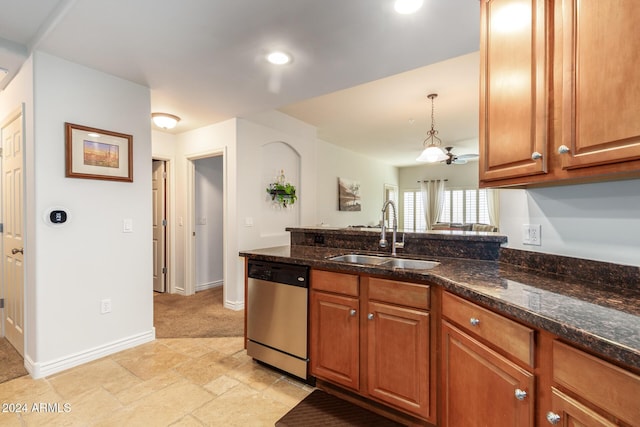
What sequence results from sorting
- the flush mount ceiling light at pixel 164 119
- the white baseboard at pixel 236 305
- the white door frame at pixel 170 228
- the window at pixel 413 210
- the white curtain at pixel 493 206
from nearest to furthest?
the flush mount ceiling light at pixel 164 119, the white baseboard at pixel 236 305, the white door frame at pixel 170 228, the white curtain at pixel 493 206, the window at pixel 413 210

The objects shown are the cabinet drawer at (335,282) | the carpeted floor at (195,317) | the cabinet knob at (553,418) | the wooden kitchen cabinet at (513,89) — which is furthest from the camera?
the carpeted floor at (195,317)

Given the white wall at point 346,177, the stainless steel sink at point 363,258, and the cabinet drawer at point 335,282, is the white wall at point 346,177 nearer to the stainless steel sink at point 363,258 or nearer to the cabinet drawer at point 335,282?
the stainless steel sink at point 363,258

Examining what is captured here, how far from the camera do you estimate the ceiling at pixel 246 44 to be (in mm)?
1804

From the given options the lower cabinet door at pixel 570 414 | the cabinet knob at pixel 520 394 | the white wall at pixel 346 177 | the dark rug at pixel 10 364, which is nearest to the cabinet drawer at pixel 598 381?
the lower cabinet door at pixel 570 414

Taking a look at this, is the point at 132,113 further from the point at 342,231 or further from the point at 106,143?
the point at 342,231

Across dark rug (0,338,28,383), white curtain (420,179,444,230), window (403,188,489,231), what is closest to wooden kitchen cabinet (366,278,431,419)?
dark rug (0,338,28,383)

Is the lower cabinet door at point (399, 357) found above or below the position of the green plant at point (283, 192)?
below

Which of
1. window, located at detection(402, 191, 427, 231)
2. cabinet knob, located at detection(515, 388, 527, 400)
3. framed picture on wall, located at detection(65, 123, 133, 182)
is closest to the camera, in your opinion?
cabinet knob, located at detection(515, 388, 527, 400)

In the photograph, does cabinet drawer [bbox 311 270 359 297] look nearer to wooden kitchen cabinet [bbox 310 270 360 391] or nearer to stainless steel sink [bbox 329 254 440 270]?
wooden kitchen cabinet [bbox 310 270 360 391]

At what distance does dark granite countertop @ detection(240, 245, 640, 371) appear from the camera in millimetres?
796

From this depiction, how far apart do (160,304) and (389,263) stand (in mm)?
3277

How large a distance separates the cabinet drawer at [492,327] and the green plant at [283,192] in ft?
9.96

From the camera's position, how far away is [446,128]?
5.17 meters

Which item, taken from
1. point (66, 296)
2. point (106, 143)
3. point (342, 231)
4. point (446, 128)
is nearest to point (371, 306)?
point (342, 231)
